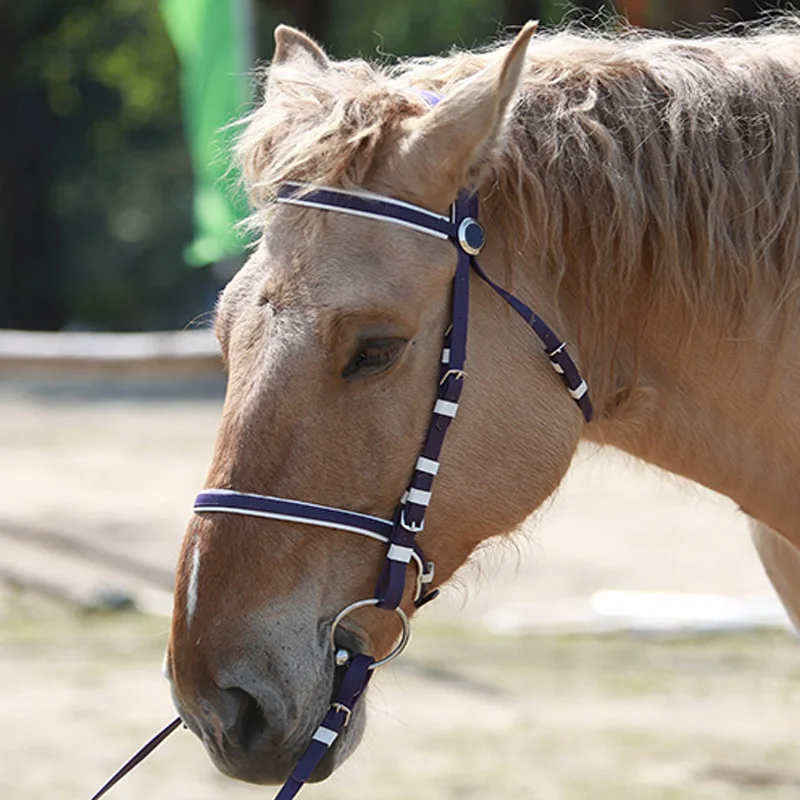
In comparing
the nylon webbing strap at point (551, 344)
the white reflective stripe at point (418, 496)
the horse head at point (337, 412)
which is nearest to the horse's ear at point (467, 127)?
the horse head at point (337, 412)

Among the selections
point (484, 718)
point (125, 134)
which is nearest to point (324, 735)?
point (484, 718)

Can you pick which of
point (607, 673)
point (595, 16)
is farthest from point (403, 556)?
point (607, 673)

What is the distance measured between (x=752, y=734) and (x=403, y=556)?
3.43 meters

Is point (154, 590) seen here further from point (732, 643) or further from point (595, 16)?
point (595, 16)

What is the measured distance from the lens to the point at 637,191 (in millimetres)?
2346

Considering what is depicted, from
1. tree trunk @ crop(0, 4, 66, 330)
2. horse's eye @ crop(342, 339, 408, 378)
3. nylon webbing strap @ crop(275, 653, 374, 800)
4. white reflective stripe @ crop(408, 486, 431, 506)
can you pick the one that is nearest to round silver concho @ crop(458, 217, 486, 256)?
horse's eye @ crop(342, 339, 408, 378)

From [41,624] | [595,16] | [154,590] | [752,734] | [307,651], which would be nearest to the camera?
[307,651]

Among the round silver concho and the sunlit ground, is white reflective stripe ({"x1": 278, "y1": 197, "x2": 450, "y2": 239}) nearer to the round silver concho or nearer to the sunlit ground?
the round silver concho

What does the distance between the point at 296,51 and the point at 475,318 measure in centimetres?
75

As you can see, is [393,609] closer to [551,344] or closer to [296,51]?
[551,344]

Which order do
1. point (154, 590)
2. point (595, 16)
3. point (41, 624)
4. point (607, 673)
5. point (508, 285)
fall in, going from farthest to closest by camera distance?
point (154, 590), point (41, 624), point (607, 673), point (595, 16), point (508, 285)

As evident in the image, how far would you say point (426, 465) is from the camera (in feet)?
7.27

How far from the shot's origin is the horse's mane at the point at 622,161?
2309 mm

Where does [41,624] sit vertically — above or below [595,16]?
below
